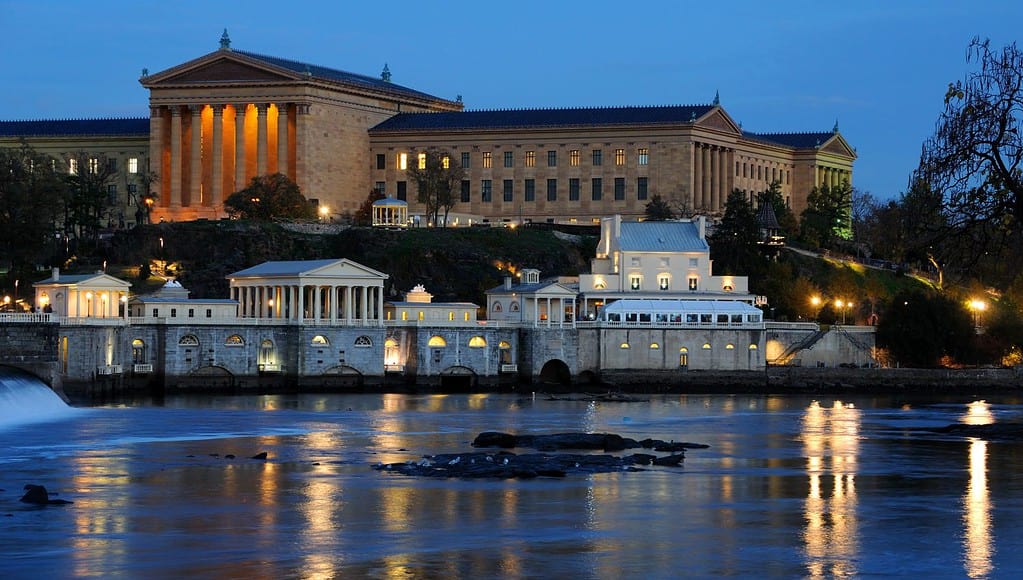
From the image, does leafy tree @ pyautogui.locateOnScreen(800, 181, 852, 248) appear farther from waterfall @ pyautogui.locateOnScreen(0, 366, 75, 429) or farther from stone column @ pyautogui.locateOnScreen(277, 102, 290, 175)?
waterfall @ pyautogui.locateOnScreen(0, 366, 75, 429)

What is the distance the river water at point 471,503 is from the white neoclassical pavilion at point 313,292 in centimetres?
2474

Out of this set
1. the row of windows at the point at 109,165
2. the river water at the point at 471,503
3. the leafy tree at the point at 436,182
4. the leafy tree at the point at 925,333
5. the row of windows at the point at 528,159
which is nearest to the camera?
the river water at the point at 471,503

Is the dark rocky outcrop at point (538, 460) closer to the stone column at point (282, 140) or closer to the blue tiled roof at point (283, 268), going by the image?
the blue tiled roof at point (283, 268)

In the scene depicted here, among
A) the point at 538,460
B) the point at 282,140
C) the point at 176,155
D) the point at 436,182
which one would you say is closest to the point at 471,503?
the point at 538,460

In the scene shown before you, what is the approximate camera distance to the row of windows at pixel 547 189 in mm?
183625

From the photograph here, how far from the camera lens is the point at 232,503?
65.9 meters

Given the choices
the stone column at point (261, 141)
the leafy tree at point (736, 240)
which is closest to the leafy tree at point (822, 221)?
the leafy tree at point (736, 240)

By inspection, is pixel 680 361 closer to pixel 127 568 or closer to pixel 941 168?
pixel 941 168

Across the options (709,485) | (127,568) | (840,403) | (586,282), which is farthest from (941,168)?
(586,282)

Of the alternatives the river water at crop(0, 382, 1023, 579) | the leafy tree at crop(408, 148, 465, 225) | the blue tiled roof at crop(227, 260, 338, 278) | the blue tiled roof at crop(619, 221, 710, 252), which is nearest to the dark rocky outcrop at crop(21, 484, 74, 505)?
the river water at crop(0, 382, 1023, 579)

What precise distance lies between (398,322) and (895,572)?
3054 inches

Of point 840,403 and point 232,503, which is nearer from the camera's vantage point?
point 232,503

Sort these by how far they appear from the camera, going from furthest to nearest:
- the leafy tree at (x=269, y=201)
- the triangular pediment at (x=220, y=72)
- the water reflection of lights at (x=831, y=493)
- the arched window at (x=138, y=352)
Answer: the triangular pediment at (x=220, y=72) < the leafy tree at (x=269, y=201) < the arched window at (x=138, y=352) < the water reflection of lights at (x=831, y=493)

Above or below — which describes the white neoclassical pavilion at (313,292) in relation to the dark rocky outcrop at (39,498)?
above
